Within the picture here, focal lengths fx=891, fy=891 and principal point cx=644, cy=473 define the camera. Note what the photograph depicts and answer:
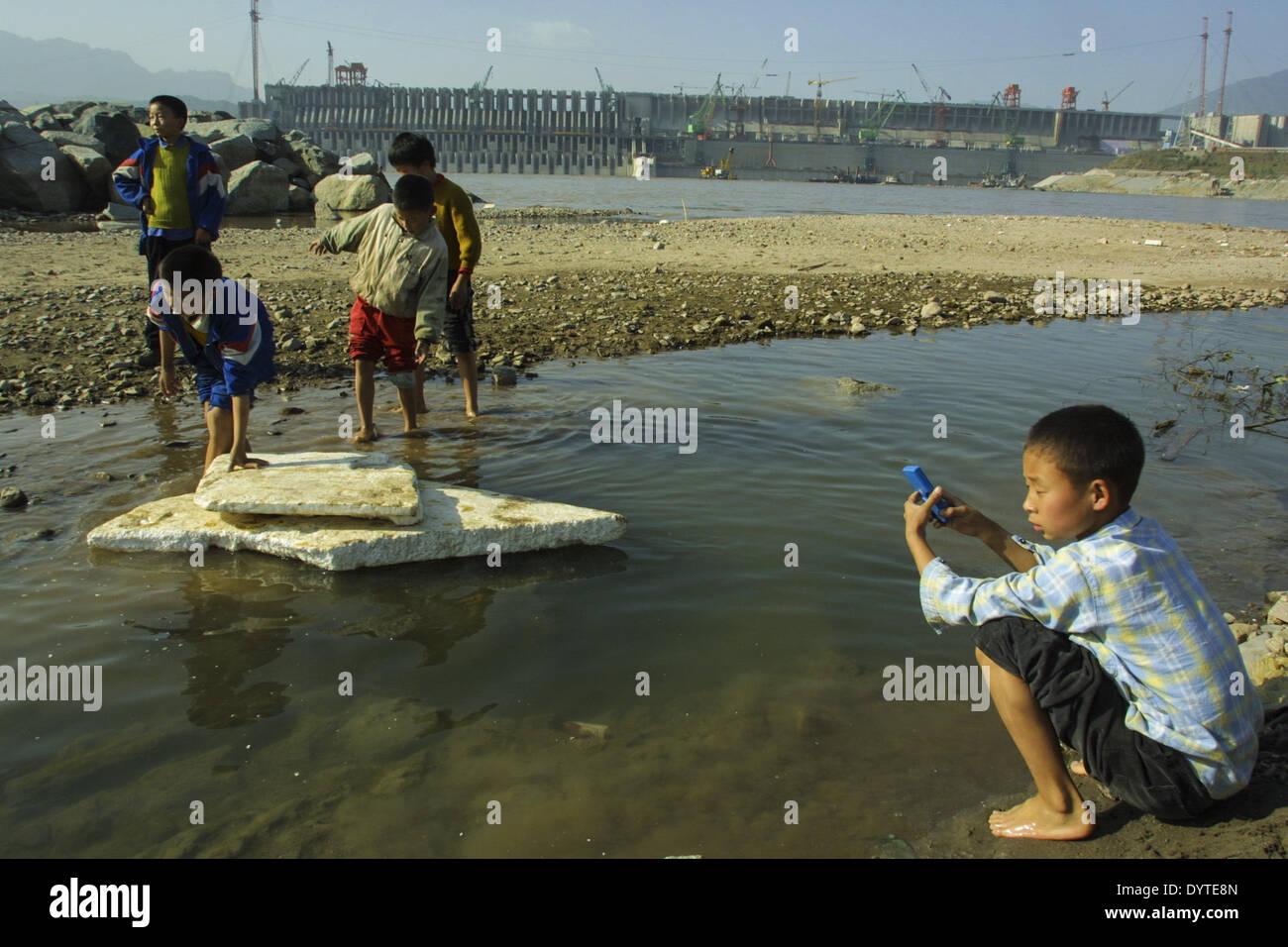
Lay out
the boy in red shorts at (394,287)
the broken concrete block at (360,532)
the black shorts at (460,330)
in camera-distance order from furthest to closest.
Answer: the black shorts at (460,330), the boy in red shorts at (394,287), the broken concrete block at (360,532)

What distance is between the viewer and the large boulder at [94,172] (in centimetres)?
2167

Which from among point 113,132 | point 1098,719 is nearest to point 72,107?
point 113,132

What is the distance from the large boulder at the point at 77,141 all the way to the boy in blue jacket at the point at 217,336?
73.4ft

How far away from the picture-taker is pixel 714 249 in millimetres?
15828

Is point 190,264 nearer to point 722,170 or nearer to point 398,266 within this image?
point 398,266

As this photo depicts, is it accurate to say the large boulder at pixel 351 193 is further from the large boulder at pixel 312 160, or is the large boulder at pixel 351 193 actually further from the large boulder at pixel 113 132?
the large boulder at pixel 113 132

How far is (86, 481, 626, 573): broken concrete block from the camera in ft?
13.5

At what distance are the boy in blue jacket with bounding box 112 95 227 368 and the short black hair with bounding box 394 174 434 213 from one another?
1623 mm

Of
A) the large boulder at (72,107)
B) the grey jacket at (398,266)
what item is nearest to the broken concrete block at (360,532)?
the grey jacket at (398,266)

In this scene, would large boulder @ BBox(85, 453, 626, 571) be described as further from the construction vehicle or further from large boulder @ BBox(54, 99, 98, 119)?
the construction vehicle

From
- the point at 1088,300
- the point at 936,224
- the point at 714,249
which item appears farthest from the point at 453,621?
the point at 936,224

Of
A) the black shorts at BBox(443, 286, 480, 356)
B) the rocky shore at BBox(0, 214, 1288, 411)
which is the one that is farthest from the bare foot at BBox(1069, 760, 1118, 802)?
the rocky shore at BBox(0, 214, 1288, 411)

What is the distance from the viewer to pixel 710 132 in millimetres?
129000
